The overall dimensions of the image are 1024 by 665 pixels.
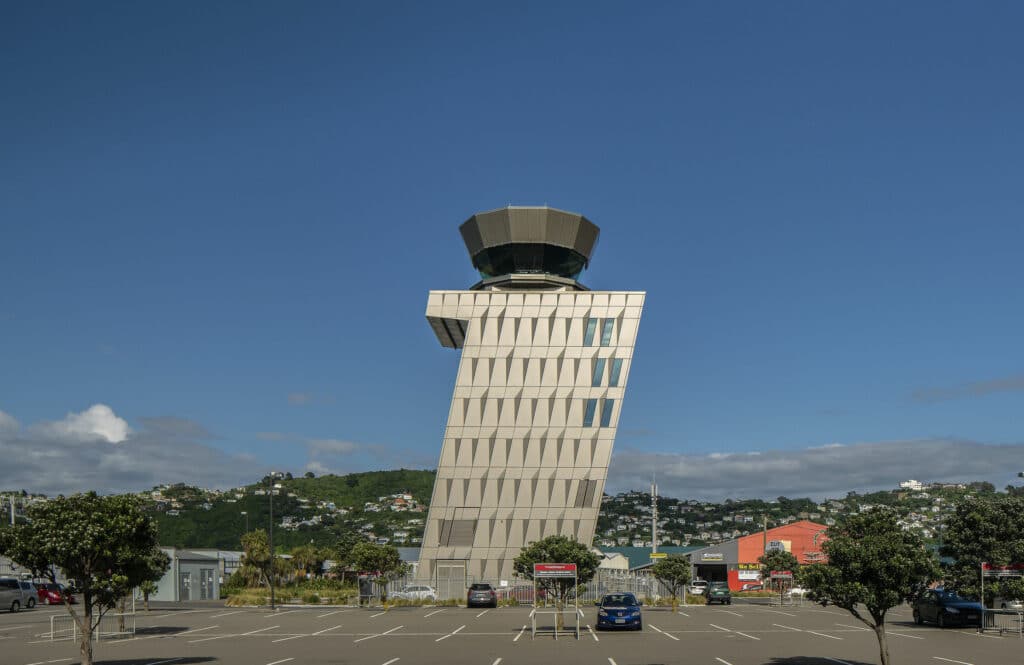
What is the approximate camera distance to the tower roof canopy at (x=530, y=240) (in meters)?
82.6

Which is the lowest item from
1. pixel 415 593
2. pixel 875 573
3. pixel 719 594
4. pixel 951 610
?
pixel 719 594

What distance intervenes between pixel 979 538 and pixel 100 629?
147 ft

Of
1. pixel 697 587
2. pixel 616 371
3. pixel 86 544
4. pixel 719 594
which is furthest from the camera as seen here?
pixel 697 587

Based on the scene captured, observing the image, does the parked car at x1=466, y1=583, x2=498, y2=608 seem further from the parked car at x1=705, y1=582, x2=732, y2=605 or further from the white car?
the white car

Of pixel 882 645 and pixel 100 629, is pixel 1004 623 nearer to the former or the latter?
pixel 882 645

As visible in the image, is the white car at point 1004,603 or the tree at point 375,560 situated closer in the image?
the white car at point 1004,603

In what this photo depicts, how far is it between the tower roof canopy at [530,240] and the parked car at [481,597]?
92.9ft

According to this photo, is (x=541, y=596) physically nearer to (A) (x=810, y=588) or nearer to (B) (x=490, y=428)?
(B) (x=490, y=428)

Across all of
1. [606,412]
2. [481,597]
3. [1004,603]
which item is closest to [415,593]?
[481,597]

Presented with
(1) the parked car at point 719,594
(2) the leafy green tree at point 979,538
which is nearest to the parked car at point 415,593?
(1) the parked car at point 719,594

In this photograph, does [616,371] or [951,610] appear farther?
[616,371]

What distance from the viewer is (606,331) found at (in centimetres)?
7969

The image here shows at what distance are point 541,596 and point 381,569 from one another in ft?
36.7

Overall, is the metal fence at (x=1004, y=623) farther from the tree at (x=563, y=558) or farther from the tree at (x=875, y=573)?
the tree at (x=875, y=573)
